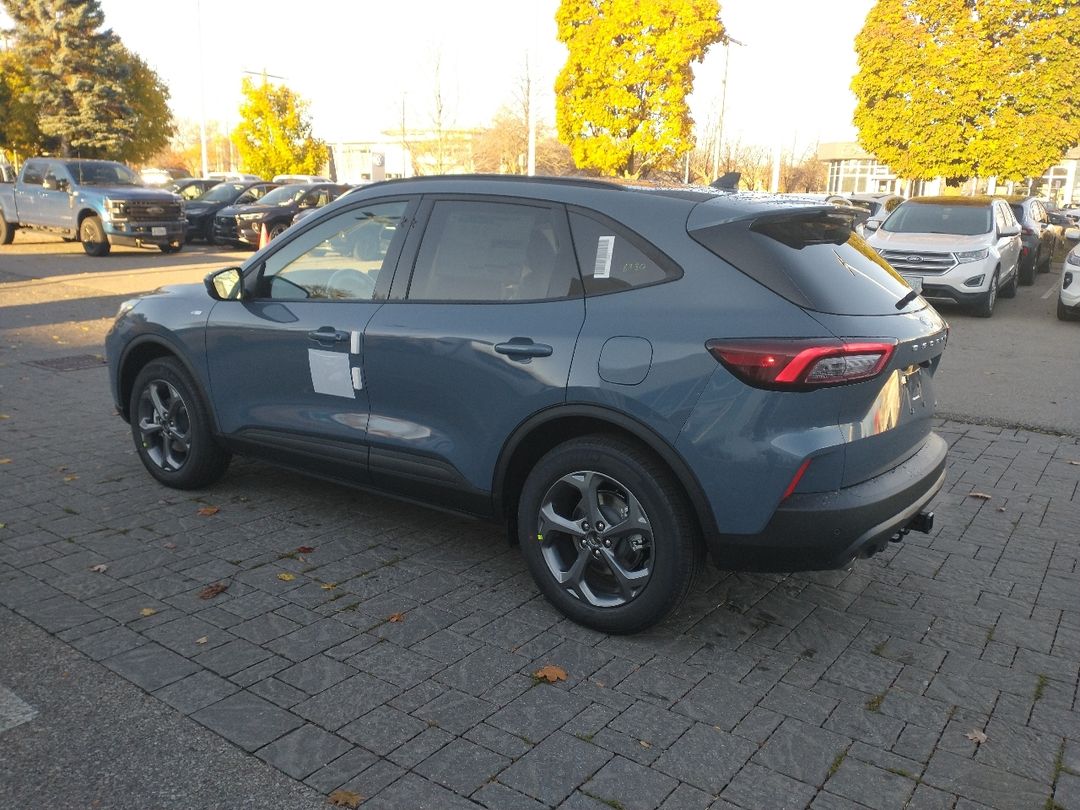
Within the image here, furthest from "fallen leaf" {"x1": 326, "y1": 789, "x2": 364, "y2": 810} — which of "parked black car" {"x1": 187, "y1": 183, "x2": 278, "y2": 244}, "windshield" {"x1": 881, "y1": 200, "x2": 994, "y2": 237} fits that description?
"parked black car" {"x1": 187, "y1": 183, "x2": 278, "y2": 244}

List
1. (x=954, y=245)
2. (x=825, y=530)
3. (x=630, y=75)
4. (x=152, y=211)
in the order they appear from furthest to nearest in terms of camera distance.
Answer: (x=630, y=75), (x=152, y=211), (x=954, y=245), (x=825, y=530)

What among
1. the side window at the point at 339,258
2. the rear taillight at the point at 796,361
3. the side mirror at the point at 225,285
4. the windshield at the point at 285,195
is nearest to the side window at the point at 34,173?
the windshield at the point at 285,195

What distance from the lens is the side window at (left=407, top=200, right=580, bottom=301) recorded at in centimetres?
379

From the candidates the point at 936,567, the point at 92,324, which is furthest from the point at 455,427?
the point at 92,324

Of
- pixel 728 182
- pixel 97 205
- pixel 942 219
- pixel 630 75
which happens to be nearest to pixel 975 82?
pixel 630 75

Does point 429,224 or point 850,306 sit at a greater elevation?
point 429,224

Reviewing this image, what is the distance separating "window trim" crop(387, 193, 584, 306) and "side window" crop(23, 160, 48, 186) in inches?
793

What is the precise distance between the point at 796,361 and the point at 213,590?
2659 millimetres

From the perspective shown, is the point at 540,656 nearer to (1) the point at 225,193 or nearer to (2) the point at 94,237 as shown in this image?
(2) the point at 94,237

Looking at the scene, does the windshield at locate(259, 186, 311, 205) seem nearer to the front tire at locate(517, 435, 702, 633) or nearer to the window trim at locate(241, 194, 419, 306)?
the window trim at locate(241, 194, 419, 306)

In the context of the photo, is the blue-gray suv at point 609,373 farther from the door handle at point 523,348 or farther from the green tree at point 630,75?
the green tree at point 630,75

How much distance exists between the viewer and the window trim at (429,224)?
3746mm

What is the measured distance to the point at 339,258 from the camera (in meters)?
4.57

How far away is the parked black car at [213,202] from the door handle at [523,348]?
21.5m
